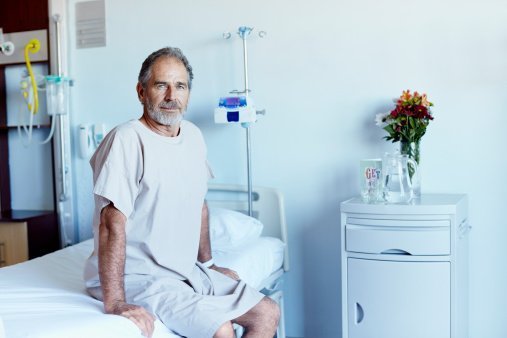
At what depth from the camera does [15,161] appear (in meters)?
3.64

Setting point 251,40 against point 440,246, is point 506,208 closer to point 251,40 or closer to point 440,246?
point 440,246

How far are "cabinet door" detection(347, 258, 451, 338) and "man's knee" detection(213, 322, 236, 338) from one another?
0.79 meters

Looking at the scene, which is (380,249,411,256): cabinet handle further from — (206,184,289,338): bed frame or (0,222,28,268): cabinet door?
(0,222,28,268): cabinet door

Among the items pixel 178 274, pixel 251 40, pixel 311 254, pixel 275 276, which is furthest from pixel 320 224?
pixel 178 274

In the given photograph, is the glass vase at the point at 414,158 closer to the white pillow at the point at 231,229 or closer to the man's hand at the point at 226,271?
the white pillow at the point at 231,229

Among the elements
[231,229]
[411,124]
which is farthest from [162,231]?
[411,124]

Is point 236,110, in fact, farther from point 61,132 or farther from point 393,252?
point 61,132

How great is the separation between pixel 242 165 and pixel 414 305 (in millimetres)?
1136

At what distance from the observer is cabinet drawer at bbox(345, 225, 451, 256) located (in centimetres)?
240

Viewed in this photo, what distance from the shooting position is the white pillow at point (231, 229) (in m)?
2.75

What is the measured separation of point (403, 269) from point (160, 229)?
0.97m

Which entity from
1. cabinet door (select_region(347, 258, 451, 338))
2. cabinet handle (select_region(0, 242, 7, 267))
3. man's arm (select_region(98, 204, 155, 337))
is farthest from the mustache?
cabinet handle (select_region(0, 242, 7, 267))

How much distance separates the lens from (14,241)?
10.6 feet

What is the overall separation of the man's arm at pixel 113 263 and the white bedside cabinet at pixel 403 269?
38.6 inches
